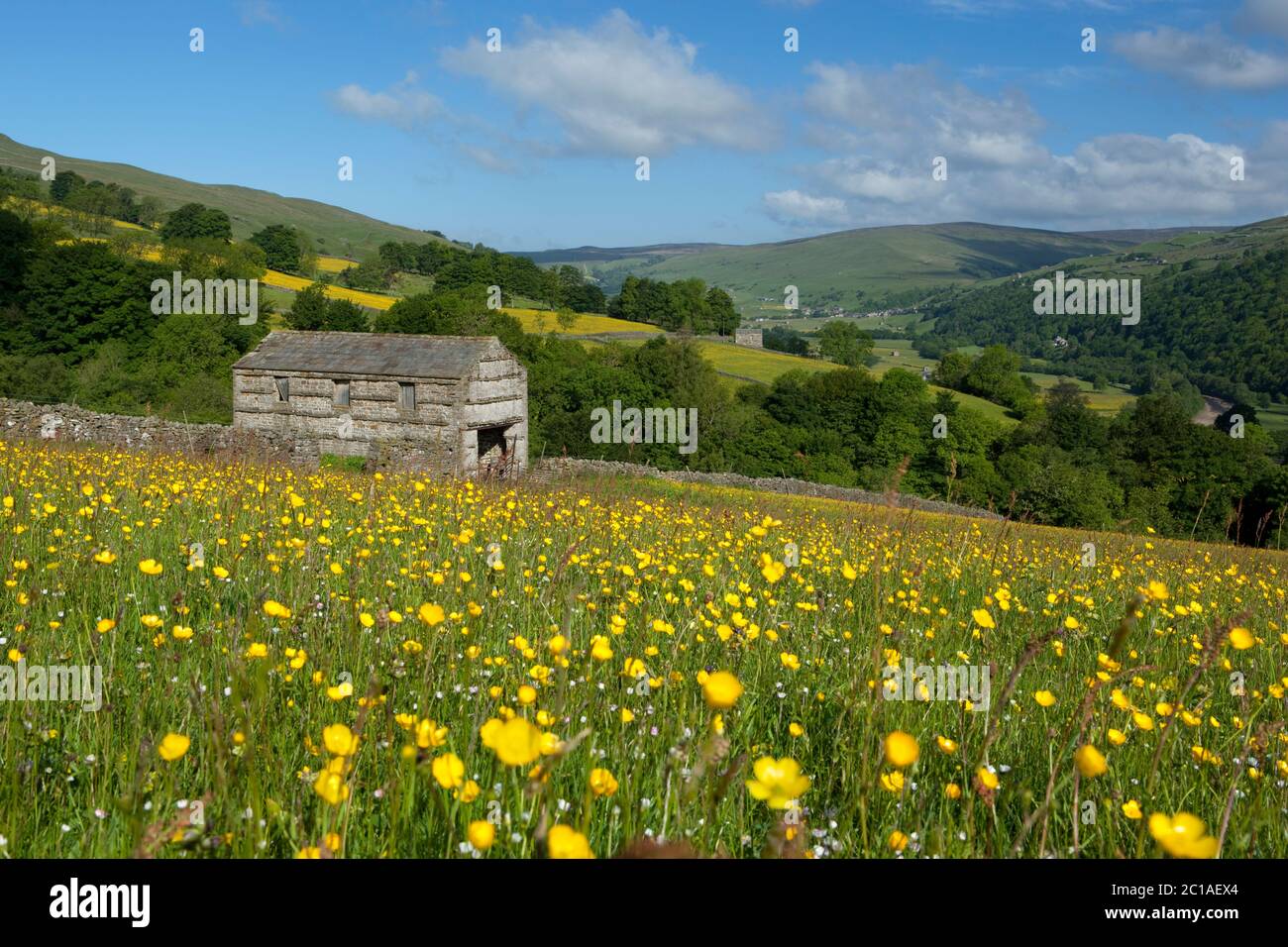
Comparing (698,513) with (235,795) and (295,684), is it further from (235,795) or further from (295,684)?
(235,795)

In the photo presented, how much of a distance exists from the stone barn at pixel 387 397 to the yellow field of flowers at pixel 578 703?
20771mm

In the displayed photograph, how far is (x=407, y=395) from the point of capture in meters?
27.7

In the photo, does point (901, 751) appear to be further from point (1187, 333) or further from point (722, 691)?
point (1187, 333)

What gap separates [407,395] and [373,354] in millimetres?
2340

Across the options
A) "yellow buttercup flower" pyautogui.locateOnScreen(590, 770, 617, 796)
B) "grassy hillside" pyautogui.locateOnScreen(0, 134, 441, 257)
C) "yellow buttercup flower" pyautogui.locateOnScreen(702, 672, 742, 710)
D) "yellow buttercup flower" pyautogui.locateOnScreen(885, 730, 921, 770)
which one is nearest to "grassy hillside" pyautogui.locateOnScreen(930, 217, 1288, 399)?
"grassy hillside" pyautogui.locateOnScreen(0, 134, 441, 257)

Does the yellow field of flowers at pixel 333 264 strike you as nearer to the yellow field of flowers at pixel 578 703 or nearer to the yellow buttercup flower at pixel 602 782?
the yellow field of flowers at pixel 578 703

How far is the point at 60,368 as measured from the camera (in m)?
46.2

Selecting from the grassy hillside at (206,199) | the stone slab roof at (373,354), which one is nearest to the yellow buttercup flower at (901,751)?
the stone slab roof at (373,354)

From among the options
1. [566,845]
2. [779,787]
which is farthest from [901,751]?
[566,845]

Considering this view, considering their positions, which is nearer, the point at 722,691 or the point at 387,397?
the point at 722,691

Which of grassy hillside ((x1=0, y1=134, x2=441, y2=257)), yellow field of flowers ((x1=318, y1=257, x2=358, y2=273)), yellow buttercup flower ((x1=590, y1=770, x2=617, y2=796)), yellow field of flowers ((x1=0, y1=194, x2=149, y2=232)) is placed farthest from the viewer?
grassy hillside ((x1=0, y1=134, x2=441, y2=257))

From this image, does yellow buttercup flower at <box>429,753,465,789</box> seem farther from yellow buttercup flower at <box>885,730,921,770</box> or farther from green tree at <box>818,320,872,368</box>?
green tree at <box>818,320,872,368</box>

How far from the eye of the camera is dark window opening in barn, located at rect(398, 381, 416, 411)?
2761cm

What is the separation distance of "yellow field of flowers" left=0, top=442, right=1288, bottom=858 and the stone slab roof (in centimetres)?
2173
